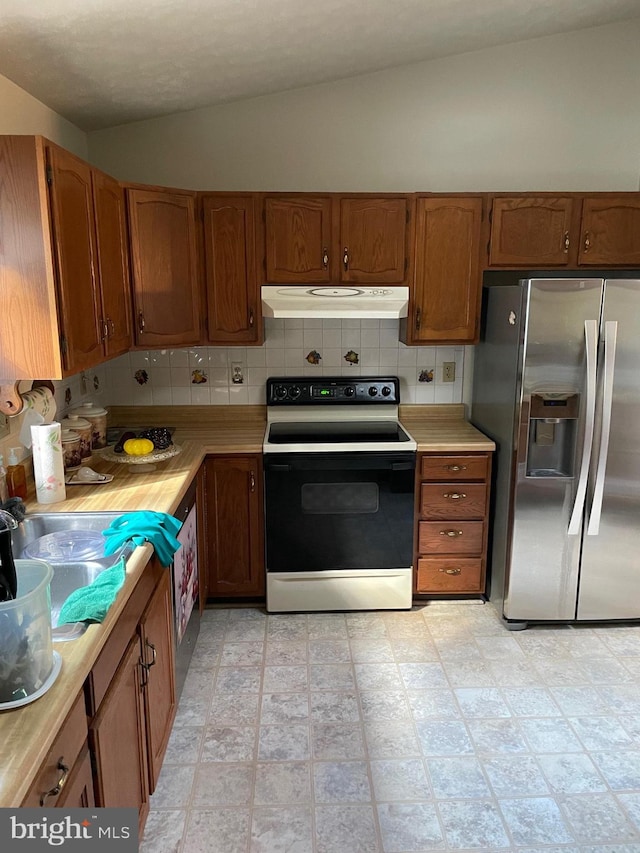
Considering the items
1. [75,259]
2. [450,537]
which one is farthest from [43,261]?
[450,537]

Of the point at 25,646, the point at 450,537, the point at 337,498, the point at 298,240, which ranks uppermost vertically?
the point at 298,240

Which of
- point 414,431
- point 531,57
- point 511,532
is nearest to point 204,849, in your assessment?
point 511,532

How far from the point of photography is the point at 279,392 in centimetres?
344

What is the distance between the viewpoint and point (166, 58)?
2357 millimetres

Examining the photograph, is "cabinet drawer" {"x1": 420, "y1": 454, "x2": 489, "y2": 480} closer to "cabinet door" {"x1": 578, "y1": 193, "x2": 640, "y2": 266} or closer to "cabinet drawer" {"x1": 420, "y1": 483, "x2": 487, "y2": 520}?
"cabinet drawer" {"x1": 420, "y1": 483, "x2": 487, "y2": 520}

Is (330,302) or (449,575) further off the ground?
(330,302)

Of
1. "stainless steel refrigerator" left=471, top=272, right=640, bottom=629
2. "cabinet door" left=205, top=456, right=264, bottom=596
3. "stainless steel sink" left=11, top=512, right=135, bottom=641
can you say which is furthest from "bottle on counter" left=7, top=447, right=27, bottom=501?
"stainless steel refrigerator" left=471, top=272, right=640, bottom=629

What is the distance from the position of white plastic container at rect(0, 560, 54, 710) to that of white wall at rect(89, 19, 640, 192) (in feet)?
8.64

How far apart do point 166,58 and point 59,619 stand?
205 centimetres

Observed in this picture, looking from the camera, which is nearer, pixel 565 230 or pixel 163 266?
pixel 163 266

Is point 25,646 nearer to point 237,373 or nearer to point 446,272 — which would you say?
point 237,373

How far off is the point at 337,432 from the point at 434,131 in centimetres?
166

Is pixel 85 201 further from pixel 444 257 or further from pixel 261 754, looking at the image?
pixel 261 754

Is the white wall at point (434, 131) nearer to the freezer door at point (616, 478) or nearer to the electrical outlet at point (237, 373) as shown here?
the electrical outlet at point (237, 373)
